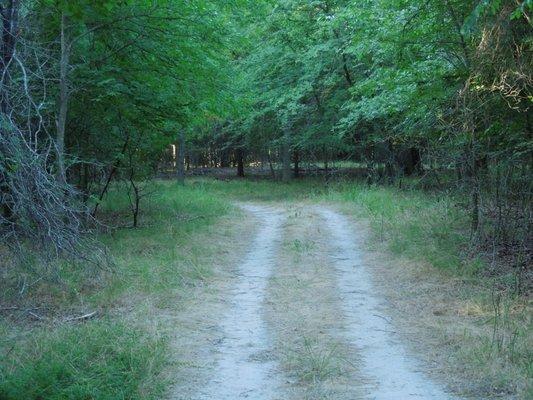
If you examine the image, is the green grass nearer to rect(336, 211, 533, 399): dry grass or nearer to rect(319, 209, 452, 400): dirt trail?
rect(336, 211, 533, 399): dry grass

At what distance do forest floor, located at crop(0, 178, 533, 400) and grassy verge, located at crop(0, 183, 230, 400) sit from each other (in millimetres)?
21

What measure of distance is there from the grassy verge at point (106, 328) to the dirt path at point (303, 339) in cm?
53

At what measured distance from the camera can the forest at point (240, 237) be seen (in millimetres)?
5750

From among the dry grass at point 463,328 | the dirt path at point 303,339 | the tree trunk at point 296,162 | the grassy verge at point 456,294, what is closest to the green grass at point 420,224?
the grassy verge at point 456,294

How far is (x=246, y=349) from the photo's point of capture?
6.43 meters

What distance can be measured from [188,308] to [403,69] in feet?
20.3

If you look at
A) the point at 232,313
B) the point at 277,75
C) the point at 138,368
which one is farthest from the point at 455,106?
the point at 277,75

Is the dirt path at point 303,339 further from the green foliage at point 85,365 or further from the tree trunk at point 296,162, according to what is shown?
the tree trunk at point 296,162

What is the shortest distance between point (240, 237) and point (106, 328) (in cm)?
750

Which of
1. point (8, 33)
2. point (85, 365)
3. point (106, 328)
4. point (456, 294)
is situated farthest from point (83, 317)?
point (456, 294)

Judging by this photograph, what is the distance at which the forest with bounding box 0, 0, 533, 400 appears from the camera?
5750 mm

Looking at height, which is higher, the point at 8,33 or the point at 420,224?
the point at 8,33

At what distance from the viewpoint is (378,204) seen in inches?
663

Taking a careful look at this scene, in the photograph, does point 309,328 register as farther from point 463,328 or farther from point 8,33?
point 8,33
